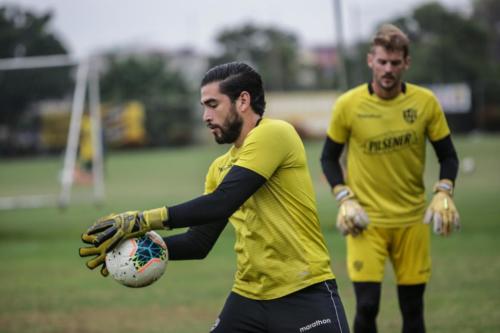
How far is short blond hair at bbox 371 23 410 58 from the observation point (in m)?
5.96

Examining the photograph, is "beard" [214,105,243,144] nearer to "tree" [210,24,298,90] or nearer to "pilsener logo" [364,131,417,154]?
"pilsener logo" [364,131,417,154]

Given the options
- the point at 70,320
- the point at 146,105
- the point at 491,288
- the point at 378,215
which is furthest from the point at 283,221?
the point at 146,105

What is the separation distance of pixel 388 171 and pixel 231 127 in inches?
92.7

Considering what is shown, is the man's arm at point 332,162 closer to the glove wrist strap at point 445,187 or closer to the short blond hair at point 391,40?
the glove wrist strap at point 445,187

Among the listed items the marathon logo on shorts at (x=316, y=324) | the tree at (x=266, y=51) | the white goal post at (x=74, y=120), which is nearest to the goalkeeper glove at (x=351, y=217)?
the marathon logo on shorts at (x=316, y=324)

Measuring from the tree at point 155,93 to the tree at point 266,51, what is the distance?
150 inches

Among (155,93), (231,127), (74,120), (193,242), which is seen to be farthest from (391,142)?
(155,93)

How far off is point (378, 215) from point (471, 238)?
824cm

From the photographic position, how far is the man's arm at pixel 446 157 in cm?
599

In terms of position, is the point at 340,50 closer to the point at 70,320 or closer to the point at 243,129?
the point at 70,320

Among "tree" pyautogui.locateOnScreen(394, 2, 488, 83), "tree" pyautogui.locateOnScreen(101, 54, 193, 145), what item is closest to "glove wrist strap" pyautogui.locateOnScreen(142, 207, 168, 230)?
"tree" pyautogui.locateOnScreen(394, 2, 488, 83)

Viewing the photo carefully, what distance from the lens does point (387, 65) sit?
5992mm

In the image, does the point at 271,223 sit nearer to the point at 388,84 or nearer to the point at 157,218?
the point at 157,218

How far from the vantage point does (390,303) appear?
9055 mm
